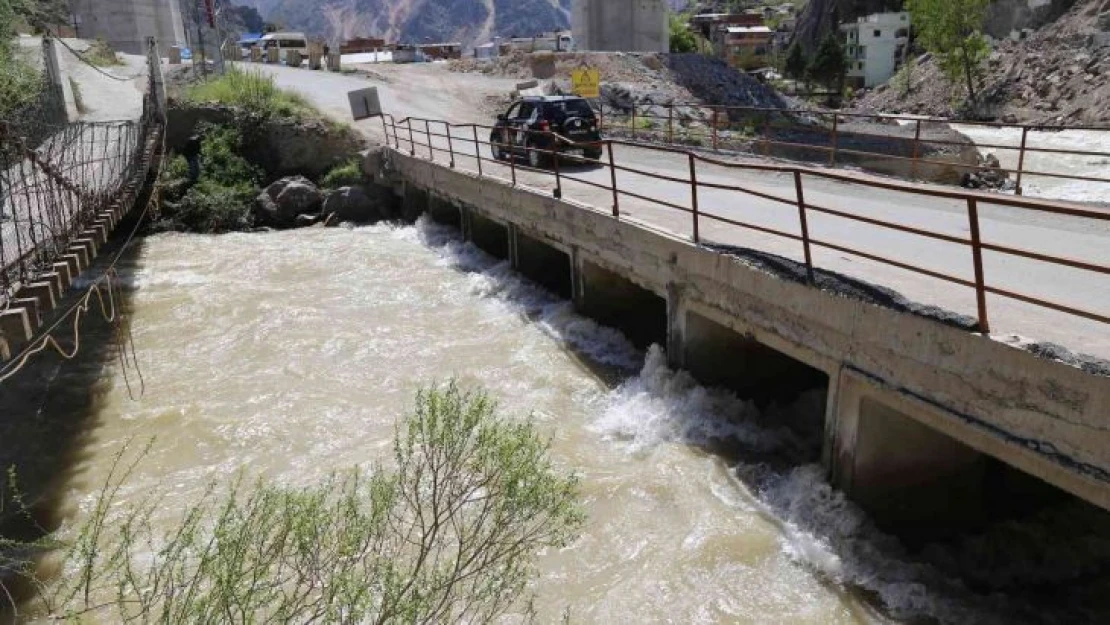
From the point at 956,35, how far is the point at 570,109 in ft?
178

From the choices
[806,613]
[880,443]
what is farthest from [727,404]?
[806,613]

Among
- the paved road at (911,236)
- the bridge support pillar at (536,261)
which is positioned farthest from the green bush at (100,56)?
the bridge support pillar at (536,261)

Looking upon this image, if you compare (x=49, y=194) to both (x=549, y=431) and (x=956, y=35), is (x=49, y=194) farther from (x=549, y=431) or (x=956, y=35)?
(x=956, y=35)

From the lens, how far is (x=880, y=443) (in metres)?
6.92

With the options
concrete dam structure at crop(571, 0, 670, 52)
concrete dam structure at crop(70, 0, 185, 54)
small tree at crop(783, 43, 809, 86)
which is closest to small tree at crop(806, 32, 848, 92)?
small tree at crop(783, 43, 809, 86)

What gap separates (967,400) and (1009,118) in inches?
2239

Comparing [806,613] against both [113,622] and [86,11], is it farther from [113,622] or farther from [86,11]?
[86,11]

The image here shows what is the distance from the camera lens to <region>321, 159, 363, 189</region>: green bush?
23703 mm

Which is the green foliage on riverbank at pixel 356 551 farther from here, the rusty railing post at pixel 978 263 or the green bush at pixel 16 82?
the green bush at pixel 16 82

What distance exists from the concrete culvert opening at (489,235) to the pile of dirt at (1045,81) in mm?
41045

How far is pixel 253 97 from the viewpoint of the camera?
83.1 ft

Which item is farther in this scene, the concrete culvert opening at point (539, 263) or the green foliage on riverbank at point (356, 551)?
the concrete culvert opening at point (539, 263)

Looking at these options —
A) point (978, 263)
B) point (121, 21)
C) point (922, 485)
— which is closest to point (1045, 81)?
point (922, 485)

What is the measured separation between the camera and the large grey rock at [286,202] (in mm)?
22250
